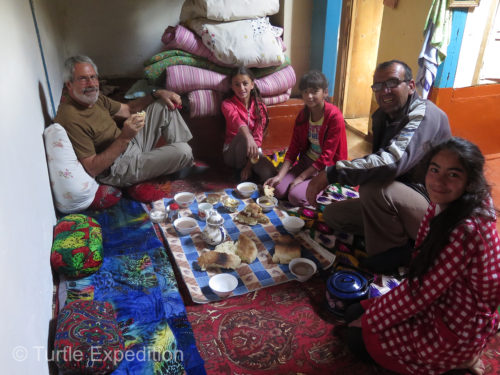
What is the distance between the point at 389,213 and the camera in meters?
2.05

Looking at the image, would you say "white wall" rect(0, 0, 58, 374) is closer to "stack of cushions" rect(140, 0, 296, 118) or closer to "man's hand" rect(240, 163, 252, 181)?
"stack of cushions" rect(140, 0, 296, 118)

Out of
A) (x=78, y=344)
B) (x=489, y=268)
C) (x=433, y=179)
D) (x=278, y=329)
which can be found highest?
(x=433, y=179)

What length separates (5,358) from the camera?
103 cm

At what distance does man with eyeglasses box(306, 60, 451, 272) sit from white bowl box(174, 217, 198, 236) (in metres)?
0.83

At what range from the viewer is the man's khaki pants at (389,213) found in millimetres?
1997

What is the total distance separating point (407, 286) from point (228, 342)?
2.77 feet

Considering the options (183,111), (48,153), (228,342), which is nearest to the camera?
(228,342)

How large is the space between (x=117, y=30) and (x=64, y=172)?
2.54m

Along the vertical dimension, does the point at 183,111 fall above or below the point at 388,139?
below

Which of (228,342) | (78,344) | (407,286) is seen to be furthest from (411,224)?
(78,344)

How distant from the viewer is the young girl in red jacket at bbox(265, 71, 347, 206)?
2625 millimetres

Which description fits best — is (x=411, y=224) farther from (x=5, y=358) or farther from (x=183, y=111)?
(x=183, y=111)

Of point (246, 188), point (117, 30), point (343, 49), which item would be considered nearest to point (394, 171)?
point (246, 188)

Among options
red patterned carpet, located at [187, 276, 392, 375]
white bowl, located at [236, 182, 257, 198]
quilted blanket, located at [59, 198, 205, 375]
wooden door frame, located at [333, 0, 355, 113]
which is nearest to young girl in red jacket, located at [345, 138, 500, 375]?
red patterned carpet, located at [187, 276, 392, 375]
